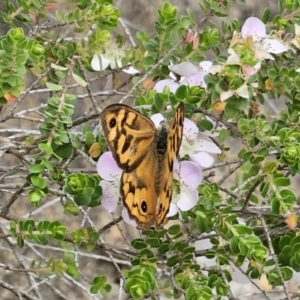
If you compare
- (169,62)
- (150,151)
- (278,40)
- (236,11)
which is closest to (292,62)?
(278,40)

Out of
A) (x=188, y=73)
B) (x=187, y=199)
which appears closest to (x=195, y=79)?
(x=188, y=73)

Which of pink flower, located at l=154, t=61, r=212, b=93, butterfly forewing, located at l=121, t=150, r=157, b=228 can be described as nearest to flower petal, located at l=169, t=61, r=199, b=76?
pink flower, located at l=154, t=61, r=212, b=93

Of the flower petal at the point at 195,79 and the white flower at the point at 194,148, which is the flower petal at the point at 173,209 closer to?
the white flower at the point at 194,148

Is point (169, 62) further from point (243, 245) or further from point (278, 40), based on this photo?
point (243, 245)

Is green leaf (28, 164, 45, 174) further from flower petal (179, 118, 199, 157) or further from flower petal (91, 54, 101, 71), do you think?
flower petal (91, 54, 101, 71)

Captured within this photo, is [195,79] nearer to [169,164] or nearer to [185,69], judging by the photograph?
[185,69]

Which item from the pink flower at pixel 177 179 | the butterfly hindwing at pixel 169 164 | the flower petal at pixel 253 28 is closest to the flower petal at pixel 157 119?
the pink flower at pixel 177 179
